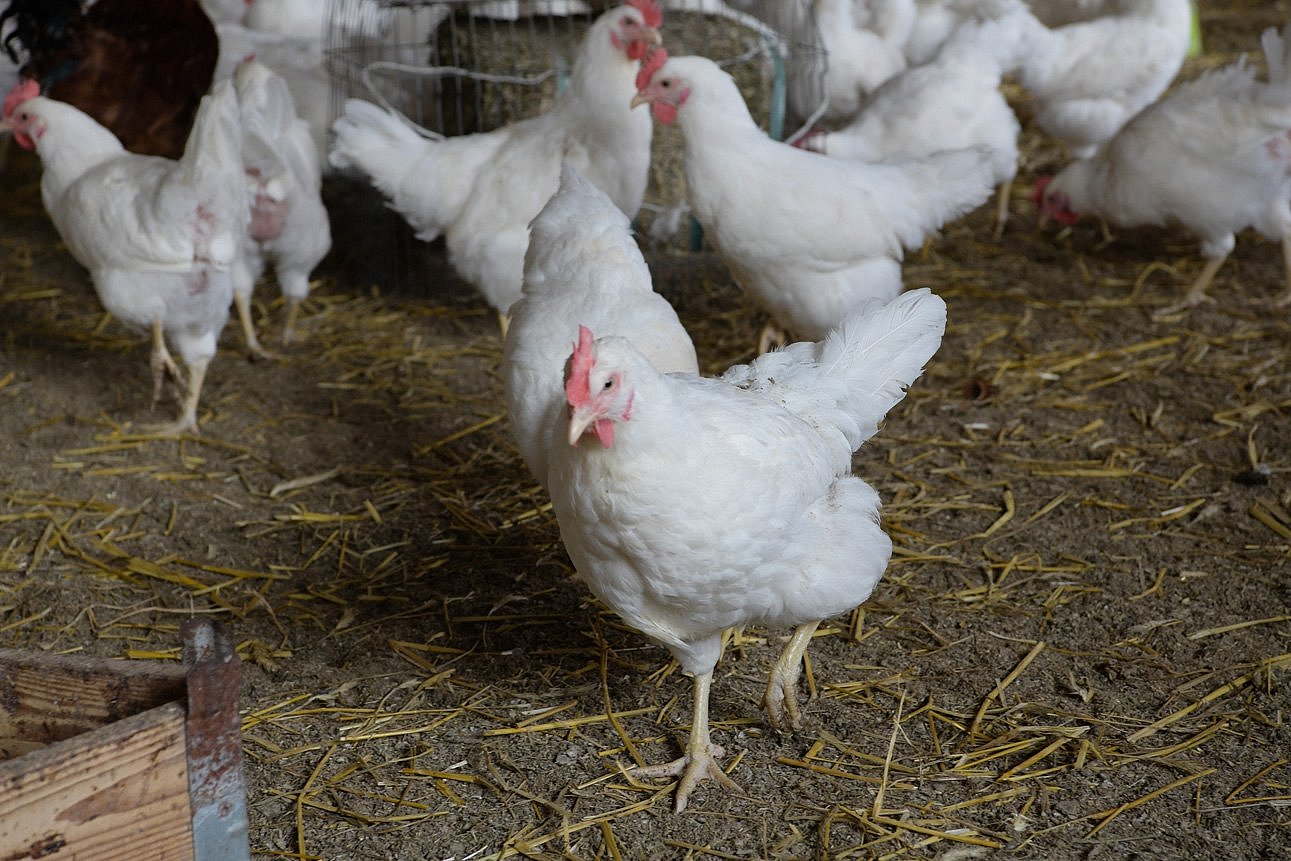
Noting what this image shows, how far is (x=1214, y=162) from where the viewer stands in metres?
4.69

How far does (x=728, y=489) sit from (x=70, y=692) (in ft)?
3.63

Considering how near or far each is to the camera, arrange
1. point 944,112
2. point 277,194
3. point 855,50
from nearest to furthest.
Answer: point 277,194
point 944,112
point 855,50

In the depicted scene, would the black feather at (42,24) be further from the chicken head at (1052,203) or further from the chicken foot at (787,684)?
the chicken head at (1052,203)

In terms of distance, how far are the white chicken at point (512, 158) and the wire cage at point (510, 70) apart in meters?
0.61

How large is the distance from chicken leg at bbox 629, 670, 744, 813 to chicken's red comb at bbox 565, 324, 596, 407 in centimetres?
79

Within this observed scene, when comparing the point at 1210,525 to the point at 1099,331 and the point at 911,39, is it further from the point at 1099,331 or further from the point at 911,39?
the point at 911,39

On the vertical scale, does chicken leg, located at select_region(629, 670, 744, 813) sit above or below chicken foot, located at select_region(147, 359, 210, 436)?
above

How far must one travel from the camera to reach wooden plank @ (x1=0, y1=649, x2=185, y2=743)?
1.66 metres

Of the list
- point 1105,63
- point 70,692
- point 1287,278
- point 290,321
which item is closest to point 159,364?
point 290,321

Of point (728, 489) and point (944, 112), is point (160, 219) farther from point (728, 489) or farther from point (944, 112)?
point (944, 112)

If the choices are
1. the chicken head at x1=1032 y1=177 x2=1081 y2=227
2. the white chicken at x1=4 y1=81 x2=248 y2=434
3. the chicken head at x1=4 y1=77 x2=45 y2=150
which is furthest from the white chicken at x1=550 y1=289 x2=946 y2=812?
the chicken head at x1=1032 y1=177 x2=1081 y2=227

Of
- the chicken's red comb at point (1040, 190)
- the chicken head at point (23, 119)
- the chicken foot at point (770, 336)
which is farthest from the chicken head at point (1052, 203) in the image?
the chicken head at point (23, 119)

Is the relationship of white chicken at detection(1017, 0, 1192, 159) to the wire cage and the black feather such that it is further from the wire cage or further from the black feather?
the black feather

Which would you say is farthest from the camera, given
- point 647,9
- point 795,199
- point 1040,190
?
point 1040,190
